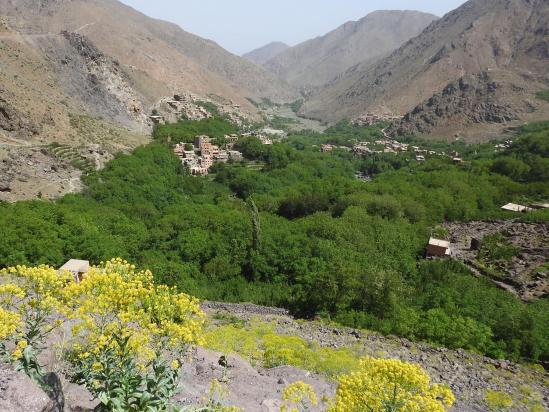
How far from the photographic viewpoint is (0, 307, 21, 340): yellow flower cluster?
684 centimetres

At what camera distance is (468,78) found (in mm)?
126938

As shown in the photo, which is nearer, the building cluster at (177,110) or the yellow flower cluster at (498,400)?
the yellow flower cluster at (498,400)

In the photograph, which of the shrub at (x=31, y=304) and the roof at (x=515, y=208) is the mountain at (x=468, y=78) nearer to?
the roof at (x=515, y=208)

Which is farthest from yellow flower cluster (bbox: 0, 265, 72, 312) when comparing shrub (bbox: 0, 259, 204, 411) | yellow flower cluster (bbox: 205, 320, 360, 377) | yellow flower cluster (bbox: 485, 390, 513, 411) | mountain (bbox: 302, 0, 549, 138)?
mountain (bbox: 302, 0, 549, 138)

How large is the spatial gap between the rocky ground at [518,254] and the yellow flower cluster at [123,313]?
3049 centimetres

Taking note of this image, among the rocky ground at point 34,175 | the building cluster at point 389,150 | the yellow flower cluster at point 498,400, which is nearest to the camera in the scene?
the yellow flower cluster at point 498,400

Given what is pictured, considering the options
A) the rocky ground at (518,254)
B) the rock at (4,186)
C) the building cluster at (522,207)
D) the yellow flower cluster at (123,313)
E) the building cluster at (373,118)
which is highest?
the building cluster at (373,118)

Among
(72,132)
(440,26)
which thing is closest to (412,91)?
(440,26)

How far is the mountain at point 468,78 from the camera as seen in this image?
116 metres

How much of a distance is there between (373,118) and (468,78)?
3160 cm

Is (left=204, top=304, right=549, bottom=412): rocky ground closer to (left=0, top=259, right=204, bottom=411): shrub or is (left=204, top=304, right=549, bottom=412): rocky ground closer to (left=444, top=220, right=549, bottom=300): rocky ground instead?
(left=444, top=220, right=549, bottom=300): rocky ground

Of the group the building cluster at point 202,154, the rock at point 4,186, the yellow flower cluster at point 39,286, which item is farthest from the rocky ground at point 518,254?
the building cluster at point 202,154

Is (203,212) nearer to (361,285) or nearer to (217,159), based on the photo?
(361,285)

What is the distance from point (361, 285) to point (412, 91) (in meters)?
140
